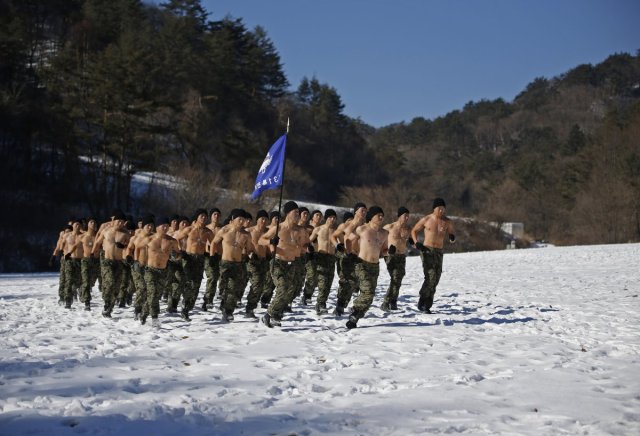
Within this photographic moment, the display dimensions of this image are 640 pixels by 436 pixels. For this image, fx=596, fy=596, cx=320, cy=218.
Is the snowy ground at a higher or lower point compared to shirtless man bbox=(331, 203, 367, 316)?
lower

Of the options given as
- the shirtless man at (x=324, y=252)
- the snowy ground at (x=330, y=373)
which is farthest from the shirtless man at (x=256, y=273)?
the shirtless man at (x=324, y=252)

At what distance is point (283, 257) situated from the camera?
10695 millimetres

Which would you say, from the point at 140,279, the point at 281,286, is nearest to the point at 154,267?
the point at 140,279

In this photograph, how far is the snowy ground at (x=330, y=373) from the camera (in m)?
5.46

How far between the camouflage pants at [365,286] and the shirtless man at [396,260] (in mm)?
2034

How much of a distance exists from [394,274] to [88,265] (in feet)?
24.4

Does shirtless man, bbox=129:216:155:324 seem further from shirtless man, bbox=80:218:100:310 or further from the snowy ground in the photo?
shirtless man, bbox=80:218:100:310

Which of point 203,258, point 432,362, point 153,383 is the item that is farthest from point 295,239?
point 153,383

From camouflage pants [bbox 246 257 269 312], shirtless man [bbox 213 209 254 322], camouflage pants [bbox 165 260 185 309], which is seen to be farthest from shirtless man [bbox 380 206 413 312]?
camouflage pants [bbox 165 260 185 309]

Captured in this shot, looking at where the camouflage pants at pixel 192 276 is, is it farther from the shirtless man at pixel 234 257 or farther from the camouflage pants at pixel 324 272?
the camouflage pants at pixel 324 272

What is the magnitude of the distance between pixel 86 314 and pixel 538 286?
40.6 feet

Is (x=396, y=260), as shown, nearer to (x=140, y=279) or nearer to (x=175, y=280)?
(x=175, y=280)

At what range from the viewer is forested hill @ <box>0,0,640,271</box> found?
41.0m

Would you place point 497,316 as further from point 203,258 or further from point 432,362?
point 203,258
